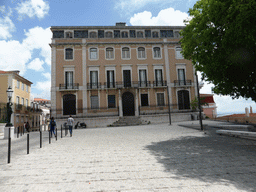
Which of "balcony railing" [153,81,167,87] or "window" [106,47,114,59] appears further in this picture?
"balcony railing" [153,81,167,87]

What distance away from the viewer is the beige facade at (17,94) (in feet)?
92.9

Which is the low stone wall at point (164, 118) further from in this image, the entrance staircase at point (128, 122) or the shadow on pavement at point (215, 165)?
the shadow on pavement at point (215, 165)

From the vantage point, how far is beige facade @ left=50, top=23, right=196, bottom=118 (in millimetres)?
25281

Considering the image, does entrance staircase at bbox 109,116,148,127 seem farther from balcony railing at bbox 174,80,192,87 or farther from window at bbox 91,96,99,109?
balcony railing at bbox 174,80,192,87

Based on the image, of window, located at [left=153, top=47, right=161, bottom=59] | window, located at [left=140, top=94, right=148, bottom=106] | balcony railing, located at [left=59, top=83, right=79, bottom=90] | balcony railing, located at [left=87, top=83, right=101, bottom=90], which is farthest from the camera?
window, located at [left=153, top=47, right=161, bottom=59]

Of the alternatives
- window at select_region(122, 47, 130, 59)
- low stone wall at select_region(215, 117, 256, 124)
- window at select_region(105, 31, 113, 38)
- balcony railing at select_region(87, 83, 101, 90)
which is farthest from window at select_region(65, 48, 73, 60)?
low stone wall at select_region(215, 117, 256, 124)

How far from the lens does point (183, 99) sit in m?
27.1

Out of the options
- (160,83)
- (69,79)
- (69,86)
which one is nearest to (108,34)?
→ (69,79)

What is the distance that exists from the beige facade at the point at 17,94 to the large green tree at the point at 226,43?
27.3 meters

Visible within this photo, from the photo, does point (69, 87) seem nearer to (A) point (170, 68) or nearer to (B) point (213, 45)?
(A) point (170, 68)

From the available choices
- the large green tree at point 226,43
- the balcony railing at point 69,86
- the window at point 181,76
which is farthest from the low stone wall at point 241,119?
the balcony railing at point 69,86

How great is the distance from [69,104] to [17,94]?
11.8m

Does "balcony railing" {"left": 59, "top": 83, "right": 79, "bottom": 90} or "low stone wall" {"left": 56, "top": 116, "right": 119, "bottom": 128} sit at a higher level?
"balcony railing" {"left": 59, "top": 83, "right": 79, "bottom": 90}

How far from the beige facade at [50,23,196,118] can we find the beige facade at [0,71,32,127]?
29.2ft
